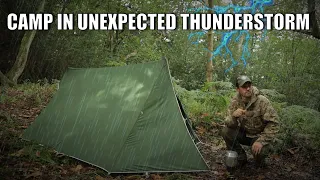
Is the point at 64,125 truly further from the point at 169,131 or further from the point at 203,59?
the point at 203,59

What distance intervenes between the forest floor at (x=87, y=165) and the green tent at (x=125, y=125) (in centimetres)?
15

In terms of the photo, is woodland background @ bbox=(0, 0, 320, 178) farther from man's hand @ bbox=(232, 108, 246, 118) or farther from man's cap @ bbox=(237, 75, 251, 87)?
man's cap @ bbox=(237, 75, 251, 87)

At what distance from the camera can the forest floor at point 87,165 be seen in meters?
4.22

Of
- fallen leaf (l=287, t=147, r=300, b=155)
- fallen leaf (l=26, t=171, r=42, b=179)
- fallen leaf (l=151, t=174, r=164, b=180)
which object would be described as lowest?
fallen leaf (l=287, t=147, r=300, b=155)

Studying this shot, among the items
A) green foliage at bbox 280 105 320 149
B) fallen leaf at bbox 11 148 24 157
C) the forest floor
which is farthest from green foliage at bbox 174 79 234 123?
fallen leaf at bbox 11 148 24 157

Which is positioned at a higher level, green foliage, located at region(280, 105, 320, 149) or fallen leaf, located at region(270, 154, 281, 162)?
green foliage, located at region(280, 105, 320, 149)

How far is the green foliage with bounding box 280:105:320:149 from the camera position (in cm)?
616

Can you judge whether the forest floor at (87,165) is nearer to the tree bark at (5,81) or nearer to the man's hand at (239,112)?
the man's hand at (239,112)

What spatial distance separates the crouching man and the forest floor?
41 cm

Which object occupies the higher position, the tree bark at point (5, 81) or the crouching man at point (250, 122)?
the tree bark at point (5, 81)

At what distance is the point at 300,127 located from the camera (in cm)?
674

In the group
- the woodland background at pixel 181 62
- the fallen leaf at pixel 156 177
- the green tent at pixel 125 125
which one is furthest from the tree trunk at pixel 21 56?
the fallen leaf at pixel 156 177

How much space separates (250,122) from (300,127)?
8.50 ft

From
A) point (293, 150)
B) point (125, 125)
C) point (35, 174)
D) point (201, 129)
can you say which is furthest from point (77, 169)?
point (293, 150)
